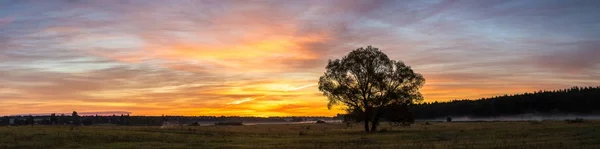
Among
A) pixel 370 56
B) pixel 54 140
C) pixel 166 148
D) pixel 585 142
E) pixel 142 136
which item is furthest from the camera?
pixel 370 56

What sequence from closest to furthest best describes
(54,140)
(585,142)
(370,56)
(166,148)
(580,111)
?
(585,142), (166,148), (54,140), (370,56), (580,111)

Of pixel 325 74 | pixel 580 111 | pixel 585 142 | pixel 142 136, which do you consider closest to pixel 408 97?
pixel 325 74

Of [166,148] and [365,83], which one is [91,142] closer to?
[166,148]

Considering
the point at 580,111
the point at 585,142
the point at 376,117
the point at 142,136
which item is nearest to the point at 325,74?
the point at 376,117

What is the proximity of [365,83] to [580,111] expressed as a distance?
133 metres

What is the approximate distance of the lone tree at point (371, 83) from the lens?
91.8m

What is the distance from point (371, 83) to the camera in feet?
303

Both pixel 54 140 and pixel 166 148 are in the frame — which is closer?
pixel 166 148

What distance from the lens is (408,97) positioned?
306 feet

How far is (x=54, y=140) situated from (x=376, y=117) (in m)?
54.1

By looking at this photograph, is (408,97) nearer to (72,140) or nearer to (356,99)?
(356,99)

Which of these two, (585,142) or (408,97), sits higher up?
(408,97)

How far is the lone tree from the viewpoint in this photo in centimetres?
9175

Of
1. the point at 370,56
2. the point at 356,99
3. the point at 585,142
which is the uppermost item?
the point at 370,56
